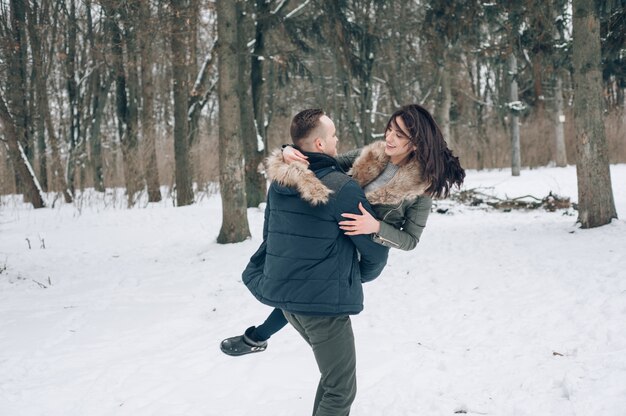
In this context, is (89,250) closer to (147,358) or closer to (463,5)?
(147,358)

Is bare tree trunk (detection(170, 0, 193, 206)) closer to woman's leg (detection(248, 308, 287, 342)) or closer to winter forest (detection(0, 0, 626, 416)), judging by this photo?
winter forest (detection(0, 0, 626, 416))

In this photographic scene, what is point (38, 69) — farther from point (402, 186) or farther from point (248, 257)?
point (402, 186)

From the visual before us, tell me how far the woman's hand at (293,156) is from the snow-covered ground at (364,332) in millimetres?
2023

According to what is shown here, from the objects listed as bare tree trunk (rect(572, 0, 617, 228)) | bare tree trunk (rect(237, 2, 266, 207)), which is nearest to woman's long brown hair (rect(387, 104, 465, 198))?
bare tree trunk (rect(572, 0, 617, 228))

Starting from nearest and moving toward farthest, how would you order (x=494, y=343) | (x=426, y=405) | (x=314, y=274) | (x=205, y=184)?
(x=314, y=274), (x=426, y=405), (x=494, y=343), (x=205, y=184)

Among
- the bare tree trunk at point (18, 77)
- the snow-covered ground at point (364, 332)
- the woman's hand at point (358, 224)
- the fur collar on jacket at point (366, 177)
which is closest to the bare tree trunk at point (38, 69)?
the bare tree trunk at point (18, 77)

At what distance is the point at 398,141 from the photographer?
2609 mm

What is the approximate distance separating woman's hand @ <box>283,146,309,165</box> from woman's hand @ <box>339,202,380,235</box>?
331 mm

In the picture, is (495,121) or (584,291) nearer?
(584,291)

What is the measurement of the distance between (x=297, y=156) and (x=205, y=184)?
16860 millimetres

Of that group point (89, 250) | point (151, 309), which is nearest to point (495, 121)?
point (89, 250)

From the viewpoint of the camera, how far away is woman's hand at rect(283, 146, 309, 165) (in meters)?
2.49

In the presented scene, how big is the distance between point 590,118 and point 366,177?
261 inches

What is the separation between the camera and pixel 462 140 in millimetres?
29016
